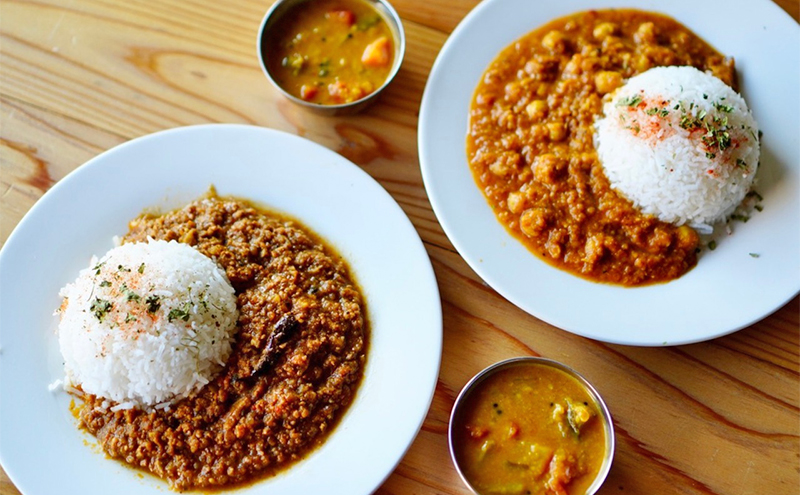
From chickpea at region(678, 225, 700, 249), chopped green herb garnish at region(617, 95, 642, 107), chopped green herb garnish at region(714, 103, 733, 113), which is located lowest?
chickpea at region(678, 225, 700, 249)

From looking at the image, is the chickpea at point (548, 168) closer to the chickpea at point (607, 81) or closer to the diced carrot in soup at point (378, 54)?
the chickpea at point (607, 81)

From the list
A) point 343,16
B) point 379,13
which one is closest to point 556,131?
point 379,13

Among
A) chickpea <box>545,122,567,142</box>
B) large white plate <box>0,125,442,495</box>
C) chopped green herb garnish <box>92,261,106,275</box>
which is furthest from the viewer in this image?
chickpea <box>545,122,567,142</box>

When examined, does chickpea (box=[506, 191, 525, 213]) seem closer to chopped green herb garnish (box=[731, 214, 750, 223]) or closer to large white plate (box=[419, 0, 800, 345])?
large white plate (box=[419, 0, 800, 345])

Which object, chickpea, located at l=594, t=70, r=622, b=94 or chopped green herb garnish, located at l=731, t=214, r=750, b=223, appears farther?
chickpea, located at l=594, t=70, r=622, b=94

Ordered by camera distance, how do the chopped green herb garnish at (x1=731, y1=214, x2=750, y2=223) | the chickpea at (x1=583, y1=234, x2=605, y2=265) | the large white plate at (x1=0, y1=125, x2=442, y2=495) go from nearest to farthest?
the large white plate at (x1=0, y1=125, x2=442, y2=495), the chickpea at (x1=583, y1=234, x2=605, y2=265), the chopped green herb garnish at (x1=731, y1=214, x2=750, y2=223)

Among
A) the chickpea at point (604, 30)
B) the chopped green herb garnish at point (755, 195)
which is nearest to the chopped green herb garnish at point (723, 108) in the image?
the chopped green herb garnish at point (755, 195)

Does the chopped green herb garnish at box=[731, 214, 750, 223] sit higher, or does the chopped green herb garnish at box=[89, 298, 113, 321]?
the chopped green herb garnish at box=[731, 214, 750, 223]

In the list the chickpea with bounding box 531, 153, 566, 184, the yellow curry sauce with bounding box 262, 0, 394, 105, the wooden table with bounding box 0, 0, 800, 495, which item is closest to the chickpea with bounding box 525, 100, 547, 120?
the chickpea with bounding box 531, 153, 566, 184

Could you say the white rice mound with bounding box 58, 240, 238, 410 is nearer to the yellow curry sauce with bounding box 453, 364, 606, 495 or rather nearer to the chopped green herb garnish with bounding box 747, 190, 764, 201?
the yellow curry sauce with bounding box 453, 364, 606, 495

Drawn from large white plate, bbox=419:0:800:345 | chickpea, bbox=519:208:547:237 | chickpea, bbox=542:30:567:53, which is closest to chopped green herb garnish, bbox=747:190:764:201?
large white plate, bbox=419:0:800:345
